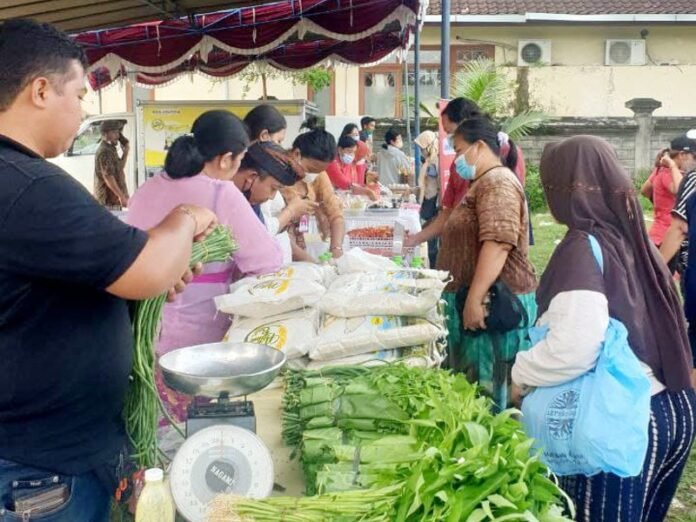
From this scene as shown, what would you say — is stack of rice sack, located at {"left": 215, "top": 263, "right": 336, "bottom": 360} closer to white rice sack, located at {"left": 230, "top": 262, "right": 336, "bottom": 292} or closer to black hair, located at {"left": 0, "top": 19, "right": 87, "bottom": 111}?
white rice sack, located at {"left": 230, "top": 262, "right": 336, "bottom": 292}

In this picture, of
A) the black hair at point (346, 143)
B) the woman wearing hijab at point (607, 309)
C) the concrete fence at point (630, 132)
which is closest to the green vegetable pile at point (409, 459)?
the woman wearing hijab at point (607, 309)

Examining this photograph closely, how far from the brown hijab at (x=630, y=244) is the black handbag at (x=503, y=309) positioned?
1.23 metres

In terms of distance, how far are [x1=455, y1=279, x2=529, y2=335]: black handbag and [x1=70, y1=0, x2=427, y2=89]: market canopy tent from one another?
3.39 meters

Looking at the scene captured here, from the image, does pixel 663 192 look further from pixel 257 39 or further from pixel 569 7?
pixel 569 7

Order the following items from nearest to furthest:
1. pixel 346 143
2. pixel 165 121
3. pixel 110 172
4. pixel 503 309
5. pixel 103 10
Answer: pixel 503 309 → pixel 103 10 → pixel 110 172 → pixel 165 121 → pixel 346 143

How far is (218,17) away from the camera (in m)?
7.75

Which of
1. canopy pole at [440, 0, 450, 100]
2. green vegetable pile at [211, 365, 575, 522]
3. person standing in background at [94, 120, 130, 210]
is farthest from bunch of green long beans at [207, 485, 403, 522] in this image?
person standing in background at [94, 120, 130, 210]

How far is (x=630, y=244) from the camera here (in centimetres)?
241

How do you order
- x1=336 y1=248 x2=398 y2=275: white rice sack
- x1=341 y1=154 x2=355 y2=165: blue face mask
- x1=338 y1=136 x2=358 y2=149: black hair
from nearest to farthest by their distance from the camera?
x1=336 y1=248 x2=398 y2=275: white rice sack, x1=341 y1=154 x2=355 y2=165: blue face mask, x1=338 y1=136 x2=358 y2=149: black hair

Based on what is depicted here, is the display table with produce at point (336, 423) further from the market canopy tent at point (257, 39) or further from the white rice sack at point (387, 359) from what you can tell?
the market canopy tent at point (257, 39)

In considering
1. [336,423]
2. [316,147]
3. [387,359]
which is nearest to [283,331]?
[387,359]

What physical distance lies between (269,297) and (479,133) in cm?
161

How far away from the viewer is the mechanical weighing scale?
1.62 metres

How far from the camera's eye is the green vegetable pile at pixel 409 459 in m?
1.39
